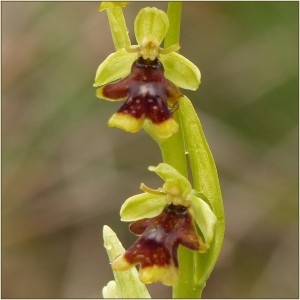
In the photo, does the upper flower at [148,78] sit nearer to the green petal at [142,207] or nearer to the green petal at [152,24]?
the green petal at [152,24]

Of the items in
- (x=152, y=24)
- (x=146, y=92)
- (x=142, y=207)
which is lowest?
(x=142, y=207)

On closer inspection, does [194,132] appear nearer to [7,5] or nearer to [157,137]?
[157,137]

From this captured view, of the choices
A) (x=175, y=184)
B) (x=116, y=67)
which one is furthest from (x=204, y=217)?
(x=116, y=67)

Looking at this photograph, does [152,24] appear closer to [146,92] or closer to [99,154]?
[146,92]

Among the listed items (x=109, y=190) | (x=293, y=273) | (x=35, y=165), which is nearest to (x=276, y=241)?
(x=293, y=273)

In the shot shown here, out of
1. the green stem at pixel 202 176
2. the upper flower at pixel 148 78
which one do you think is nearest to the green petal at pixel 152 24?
the upper flower at pixel 148 78

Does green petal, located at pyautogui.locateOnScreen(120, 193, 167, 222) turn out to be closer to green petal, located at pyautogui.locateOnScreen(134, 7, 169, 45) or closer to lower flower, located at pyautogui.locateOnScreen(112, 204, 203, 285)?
lower flower, located at pyautogui.locateOnScreen(112, 204, 203, 285)
